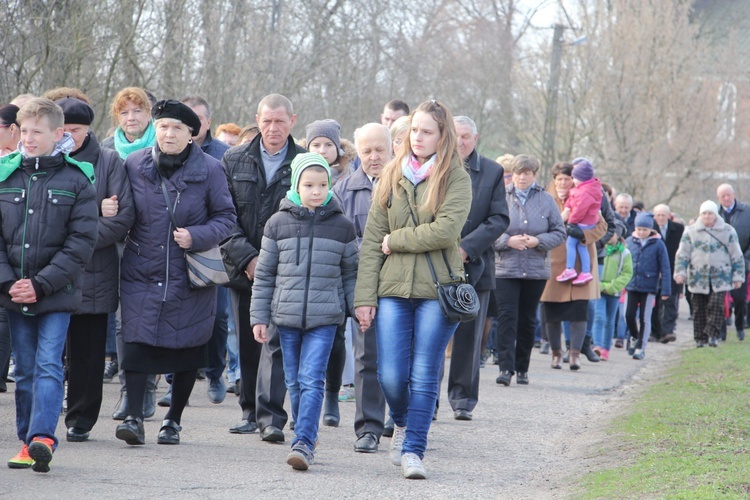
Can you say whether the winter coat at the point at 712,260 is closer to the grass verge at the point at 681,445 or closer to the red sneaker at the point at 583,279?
the red sneaker at the point at 583,279

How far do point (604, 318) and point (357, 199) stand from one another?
7.92 metres

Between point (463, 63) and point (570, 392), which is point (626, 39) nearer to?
point (463, 63)

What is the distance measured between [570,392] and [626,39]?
23150mm

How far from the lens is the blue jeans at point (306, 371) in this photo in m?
6.95

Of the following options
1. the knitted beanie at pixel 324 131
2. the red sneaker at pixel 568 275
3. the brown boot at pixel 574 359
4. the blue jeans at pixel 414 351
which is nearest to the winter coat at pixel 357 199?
the knitted beanie at pixel 324 131

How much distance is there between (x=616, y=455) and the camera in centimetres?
760

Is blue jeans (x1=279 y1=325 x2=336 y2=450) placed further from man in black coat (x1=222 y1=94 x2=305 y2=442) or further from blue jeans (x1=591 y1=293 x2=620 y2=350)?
blue jeans (x1=591 y1=293 x2=620 y2=350)

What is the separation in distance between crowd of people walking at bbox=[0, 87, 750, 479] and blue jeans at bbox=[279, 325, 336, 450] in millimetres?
12

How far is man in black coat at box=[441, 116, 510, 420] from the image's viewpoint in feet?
29.2

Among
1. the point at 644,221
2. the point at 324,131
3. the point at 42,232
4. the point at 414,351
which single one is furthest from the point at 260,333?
the point at 644,221

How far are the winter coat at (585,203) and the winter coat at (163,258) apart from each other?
673cm

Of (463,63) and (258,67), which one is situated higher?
(463,63)

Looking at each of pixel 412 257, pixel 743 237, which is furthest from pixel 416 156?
pixel 743 237

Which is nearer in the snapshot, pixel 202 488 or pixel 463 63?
pixel 202 488
